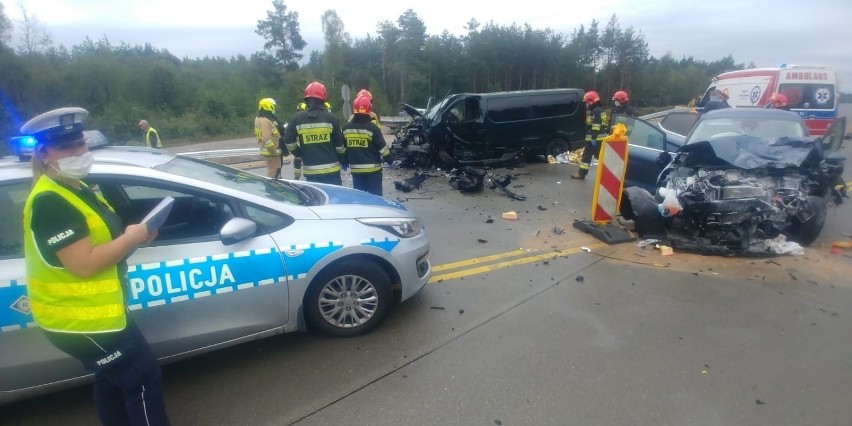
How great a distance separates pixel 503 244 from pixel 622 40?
5439cm

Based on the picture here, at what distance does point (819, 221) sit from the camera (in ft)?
18.2

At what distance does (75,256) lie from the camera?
191 cm

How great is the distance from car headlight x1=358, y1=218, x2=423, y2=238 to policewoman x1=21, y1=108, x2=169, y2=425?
5.88 ft

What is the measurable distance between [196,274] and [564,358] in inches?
102

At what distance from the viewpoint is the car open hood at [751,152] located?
5.49 m

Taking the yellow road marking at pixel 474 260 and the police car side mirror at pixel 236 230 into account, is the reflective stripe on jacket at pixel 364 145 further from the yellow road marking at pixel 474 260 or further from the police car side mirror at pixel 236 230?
the police car side mirror at pixel 236 230

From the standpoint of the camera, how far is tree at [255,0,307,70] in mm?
54844

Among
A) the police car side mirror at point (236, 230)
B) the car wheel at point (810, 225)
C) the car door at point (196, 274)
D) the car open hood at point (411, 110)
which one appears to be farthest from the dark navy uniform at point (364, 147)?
the car open hood at point (411, 110)

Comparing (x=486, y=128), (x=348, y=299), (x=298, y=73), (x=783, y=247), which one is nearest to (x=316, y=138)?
(x=348, y=299)

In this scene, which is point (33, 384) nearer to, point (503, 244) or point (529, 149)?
point (503, 244)

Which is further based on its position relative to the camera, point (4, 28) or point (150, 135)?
point (4, 28)

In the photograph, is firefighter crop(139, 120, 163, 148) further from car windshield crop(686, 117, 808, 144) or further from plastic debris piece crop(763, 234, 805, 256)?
plastic debris piece crop(763, 234, 805, 256)

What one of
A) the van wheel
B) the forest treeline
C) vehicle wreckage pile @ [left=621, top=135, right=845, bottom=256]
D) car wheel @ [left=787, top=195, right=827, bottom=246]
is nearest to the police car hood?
vehicle wreckage pile @ [left=621, top=135, right=845, bottom=256]

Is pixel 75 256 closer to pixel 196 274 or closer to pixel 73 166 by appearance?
pixel 73 166
